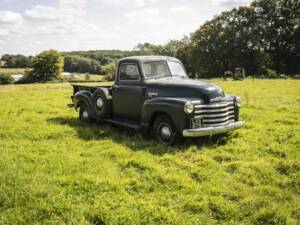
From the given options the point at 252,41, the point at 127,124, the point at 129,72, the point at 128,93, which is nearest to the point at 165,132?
the point at 127,124

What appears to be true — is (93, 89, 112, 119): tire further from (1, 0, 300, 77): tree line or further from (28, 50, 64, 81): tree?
(28, 50, 64, 81): tree

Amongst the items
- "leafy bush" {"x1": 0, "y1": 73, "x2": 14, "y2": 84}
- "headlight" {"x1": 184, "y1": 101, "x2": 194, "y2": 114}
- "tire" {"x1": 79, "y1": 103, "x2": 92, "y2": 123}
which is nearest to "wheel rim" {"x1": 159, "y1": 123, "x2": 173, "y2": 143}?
"headlight" {"x1": 184, "y1": 101, "x2": 194, "y2": 114}

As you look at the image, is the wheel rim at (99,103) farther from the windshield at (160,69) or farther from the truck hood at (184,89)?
the truck hood at (184,89)

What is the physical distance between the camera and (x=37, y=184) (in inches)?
216

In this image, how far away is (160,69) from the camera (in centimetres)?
902

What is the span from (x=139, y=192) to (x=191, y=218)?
1125mm

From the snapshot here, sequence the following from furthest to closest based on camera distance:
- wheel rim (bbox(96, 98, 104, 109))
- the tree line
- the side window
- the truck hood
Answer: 1. the tree line
2. wheel rim (bbox(96, 98, 104, 109))
3. the side window
4. the truck hood

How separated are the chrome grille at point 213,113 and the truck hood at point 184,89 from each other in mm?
215

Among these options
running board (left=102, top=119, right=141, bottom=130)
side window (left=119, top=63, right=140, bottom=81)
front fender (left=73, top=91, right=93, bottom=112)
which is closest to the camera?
running board (left=102, top=119, right=141, bottom=130)

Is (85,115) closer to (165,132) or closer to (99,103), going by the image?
(99,103)

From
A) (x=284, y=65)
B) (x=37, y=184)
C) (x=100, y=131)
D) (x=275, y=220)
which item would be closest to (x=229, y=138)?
(x=100, y=131)

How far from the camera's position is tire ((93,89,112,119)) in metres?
9.68

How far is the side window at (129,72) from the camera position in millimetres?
8922

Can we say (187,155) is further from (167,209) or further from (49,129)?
(49,129)
